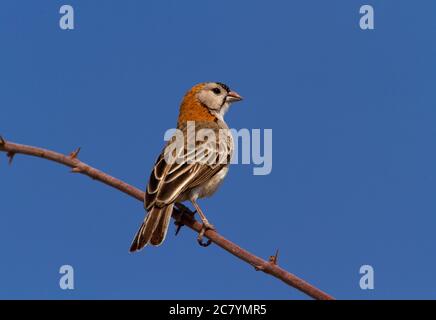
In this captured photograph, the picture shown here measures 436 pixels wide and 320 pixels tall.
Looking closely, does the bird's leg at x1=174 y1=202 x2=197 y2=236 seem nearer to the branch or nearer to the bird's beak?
the branch

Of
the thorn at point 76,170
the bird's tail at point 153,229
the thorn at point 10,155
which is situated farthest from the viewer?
the bird's tail at point 153,229

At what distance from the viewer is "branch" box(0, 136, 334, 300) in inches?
126

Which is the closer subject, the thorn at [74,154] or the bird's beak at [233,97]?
the thorn at [74,154]

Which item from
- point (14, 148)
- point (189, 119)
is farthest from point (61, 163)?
point (189, 119)

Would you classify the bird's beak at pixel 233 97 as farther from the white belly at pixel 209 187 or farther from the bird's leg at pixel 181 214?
the bird's leg at pixel 181 214

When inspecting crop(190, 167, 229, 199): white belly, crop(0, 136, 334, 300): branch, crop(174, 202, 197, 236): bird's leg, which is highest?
crop(190, 167, 229, 199): white belly

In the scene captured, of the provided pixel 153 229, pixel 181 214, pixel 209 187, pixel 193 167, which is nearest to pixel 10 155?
pixel 153 229

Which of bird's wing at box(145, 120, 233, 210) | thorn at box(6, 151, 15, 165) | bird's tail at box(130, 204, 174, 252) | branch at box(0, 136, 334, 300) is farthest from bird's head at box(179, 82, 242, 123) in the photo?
thorn at box(6, 151, 15, 165)

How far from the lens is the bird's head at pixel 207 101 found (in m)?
8.68

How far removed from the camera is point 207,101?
888 centimetres

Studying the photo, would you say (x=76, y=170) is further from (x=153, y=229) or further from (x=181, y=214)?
(x=181, y=214)

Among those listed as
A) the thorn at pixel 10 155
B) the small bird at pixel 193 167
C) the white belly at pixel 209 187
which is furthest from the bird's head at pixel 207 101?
the thorn at pixel 10 155

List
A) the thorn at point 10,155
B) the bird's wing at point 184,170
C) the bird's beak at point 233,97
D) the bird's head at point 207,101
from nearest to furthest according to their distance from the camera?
the thorn at point 10,155, the bird's wing at point 184,170, the bird's head at point 207,101, the bird's beak at point 233,97

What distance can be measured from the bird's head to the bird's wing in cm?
116
